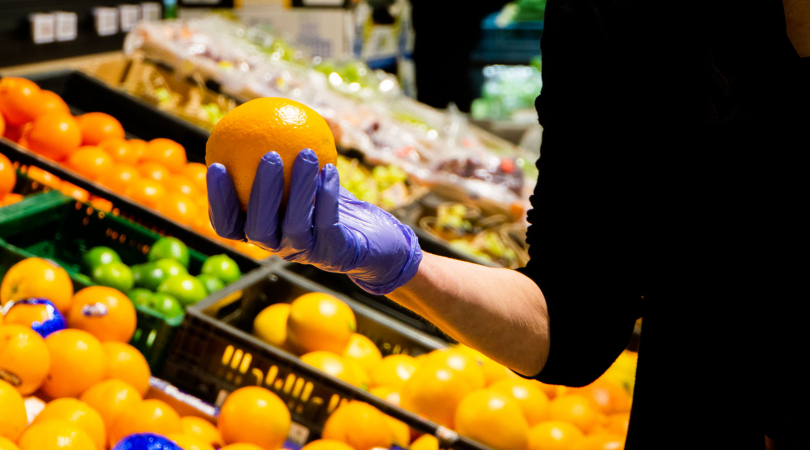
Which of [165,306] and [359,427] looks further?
[165,306]

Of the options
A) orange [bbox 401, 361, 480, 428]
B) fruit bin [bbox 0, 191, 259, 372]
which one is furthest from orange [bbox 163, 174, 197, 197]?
orange [bbox 401, 361, 480, 428]

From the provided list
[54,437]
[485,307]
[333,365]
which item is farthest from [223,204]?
[333,365]

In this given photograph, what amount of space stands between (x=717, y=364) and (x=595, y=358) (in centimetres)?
19

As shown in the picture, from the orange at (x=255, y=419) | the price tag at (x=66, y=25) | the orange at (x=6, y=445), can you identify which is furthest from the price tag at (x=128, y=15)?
the orange at (x=6, y=445)

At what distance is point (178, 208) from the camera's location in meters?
1.94

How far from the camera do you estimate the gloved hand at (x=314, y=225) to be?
731 mm

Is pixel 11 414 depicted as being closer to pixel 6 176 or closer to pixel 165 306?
pixel 165 306

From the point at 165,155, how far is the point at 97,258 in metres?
0.70

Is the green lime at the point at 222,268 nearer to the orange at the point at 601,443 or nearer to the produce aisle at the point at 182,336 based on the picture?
the produce aisle at the point at 182,336

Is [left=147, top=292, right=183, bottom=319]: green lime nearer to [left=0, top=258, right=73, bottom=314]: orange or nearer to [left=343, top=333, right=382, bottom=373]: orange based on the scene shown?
[left=0, top=258, right=73, bottom=314]: orange

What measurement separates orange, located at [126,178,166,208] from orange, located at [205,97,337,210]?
4.08ft

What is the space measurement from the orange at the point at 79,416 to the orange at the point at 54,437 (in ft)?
0.22

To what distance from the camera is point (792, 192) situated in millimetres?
932

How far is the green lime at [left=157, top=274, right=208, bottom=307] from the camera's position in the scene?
1.62 m
